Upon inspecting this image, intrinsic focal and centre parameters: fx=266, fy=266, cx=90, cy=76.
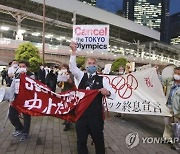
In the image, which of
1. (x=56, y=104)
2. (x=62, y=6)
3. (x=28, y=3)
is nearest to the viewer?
(x=56, y=104)

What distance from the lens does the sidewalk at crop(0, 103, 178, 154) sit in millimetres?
5617

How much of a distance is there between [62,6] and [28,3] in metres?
6.32

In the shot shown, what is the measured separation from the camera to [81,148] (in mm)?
4043

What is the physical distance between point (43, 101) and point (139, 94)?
3.03 metres

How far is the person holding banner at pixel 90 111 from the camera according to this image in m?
4.06

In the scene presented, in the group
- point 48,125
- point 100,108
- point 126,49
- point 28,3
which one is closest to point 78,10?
point 28,3

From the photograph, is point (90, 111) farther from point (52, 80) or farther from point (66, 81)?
point (52, 80)

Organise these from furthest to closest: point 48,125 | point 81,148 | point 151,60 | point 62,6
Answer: point 151,60 < point 62,6 < point 48,125 < point 81,148

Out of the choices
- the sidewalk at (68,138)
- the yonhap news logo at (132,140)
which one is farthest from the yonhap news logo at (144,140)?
the sidewalk at (68,138)

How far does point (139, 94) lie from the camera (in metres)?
7.41

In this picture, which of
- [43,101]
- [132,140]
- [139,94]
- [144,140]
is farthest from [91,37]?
[144,140]

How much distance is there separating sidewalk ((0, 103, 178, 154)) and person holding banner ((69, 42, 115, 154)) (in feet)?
4.82

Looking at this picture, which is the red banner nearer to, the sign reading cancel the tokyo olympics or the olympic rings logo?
the sign reading cancel the tokyo olympics

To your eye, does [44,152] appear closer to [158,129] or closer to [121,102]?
[121,102]
